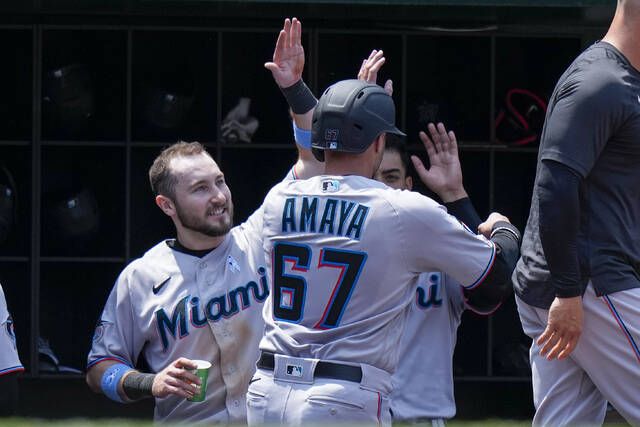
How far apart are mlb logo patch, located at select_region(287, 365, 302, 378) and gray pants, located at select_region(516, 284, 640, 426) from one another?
2.41 ft

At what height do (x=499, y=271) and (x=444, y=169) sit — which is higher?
(x=444, y=169)

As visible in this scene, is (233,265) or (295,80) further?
(233,265)

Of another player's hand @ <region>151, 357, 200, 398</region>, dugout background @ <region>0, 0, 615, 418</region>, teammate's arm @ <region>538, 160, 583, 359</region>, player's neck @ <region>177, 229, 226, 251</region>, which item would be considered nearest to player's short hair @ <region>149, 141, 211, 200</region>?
player's neck @ <region>177, 229, 226, 251</region>

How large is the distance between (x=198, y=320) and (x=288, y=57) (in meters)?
0.93

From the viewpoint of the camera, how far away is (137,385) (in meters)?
4.08

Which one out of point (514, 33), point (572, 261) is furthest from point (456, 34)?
point (572, 261)

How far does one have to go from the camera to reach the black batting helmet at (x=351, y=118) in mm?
3412

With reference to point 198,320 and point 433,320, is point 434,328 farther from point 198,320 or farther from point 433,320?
point 198,320

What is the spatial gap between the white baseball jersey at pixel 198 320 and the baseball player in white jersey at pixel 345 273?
76 cm

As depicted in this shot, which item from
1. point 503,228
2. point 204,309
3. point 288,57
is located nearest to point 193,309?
point 204,309

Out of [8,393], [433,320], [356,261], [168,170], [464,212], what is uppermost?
[168,170]

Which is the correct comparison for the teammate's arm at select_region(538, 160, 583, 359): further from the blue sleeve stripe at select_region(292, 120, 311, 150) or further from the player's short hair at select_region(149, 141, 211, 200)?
the player's short hair at select_region(149, 141, 211, 200)

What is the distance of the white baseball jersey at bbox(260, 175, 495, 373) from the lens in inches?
130

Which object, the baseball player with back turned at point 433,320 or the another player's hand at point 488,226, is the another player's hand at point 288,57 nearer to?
the baseball player with back turned at point 433,320
